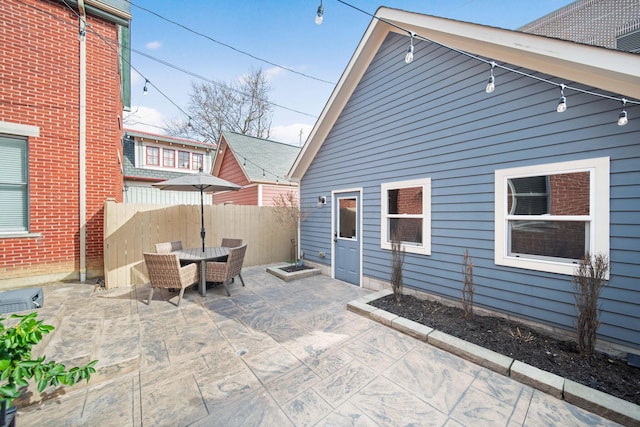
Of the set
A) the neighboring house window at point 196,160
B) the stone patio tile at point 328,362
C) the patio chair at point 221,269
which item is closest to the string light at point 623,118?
the stone patio tile at point 328,362

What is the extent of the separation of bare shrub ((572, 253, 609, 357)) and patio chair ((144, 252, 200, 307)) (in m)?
5.31

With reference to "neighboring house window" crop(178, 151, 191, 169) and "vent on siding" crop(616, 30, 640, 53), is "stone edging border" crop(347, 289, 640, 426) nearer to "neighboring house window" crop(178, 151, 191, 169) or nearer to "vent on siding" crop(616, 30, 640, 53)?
"vent on siding" crop(616, 30, 640, 53)

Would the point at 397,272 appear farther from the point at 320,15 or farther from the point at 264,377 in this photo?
the point at 320,15

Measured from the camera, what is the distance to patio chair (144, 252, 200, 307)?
4.08 metres

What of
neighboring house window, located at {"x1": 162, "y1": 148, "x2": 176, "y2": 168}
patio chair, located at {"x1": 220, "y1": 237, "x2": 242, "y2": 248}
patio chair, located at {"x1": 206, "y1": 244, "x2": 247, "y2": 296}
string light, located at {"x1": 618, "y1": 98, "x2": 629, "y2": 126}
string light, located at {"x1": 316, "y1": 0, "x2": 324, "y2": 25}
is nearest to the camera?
string light, located at {"x1": 618, "y1": 98, "x2": 629, "y2": 126}

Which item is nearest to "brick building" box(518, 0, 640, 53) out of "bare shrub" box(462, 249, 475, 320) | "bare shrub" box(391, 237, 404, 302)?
"bare shrub" box(462, 249, 475, 320)

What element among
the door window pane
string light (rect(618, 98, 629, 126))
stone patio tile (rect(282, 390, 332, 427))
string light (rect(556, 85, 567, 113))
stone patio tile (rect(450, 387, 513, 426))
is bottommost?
stone patio tile (rect(450, 387, 513, 426))

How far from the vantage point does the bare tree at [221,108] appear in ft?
53.0

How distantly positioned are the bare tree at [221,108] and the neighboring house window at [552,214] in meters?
15.5

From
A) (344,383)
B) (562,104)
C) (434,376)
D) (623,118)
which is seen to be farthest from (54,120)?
(623,118)

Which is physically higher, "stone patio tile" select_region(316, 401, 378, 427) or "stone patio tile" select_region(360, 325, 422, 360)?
"stone patio tile" select_region(360, 325, 422, 360)

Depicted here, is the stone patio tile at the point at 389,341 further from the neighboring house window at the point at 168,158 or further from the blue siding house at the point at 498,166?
the neighboring house window at the point at 168,158

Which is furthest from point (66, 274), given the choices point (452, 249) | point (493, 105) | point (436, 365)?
point (493, 105)

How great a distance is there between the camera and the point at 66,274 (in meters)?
4.98
